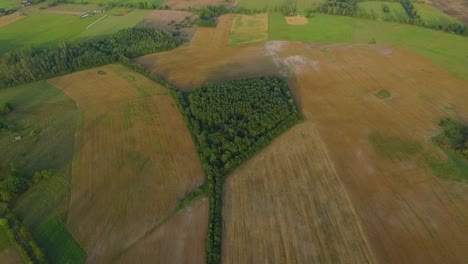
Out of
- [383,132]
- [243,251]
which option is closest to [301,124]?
[383,132]

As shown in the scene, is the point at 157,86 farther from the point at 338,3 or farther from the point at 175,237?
the point at 338,3

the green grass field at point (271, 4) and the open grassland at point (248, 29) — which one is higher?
the green grass field at point (271, 4)

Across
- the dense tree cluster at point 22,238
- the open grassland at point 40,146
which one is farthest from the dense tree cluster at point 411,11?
the dense tree cluster at point 22,238

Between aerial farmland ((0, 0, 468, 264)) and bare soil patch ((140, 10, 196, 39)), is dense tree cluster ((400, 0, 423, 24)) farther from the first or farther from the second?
bare soil patch ((140, 10, 196, 39))

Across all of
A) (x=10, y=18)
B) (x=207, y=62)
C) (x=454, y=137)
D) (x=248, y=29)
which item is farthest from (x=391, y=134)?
(x=10, y=18)

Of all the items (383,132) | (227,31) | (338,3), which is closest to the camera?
(383,132)

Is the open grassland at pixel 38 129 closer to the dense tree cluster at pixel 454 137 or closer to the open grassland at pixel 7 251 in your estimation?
the open grassland at pixel 7 251

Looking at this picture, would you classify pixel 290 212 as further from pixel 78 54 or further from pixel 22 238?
pixel 78 54
